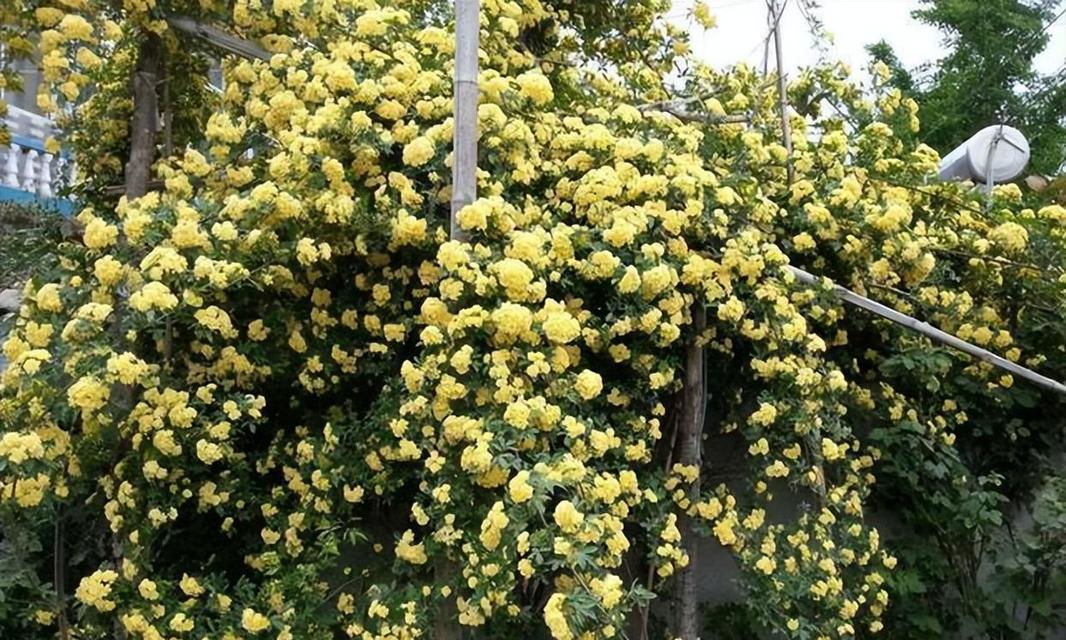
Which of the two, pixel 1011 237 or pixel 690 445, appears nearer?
pixel 690 445

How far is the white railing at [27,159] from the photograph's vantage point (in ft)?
19.1

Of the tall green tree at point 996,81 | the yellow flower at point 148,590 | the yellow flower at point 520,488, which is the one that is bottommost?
the yellow flower at point 148,590

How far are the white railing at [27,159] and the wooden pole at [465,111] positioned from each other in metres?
4.07

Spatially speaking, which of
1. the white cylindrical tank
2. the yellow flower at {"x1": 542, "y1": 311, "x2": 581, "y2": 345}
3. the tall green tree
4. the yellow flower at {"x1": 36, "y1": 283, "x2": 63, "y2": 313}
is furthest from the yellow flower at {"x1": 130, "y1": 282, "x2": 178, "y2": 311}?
the tall green tree

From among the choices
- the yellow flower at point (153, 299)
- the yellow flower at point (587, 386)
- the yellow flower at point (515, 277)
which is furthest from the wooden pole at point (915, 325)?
the yellow flower at point (153, 299)

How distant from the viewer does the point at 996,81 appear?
485 inches

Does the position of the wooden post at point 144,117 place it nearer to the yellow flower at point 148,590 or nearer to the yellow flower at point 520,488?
the yellow flower at point 148,590

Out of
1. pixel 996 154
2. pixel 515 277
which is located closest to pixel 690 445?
pixel 515 277

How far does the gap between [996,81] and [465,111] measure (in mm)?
11717

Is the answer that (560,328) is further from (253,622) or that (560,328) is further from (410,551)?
(253,622)

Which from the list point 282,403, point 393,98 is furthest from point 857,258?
point 282,403

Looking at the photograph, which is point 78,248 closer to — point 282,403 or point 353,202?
point 282,403

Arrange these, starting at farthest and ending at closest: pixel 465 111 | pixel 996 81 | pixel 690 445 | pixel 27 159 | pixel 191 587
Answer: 1. pixel 996 81
2. pixel 27 159
3. pixel 690 445
4. pixel 191 587
5. pixel 465 111

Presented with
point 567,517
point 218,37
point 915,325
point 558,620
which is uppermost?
point 218,37
